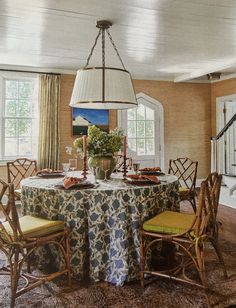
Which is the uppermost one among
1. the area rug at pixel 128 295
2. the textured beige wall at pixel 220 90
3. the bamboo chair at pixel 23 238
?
the textured beige wall at pixel 220 90

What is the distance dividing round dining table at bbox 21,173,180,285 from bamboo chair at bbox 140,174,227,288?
0.36 ft

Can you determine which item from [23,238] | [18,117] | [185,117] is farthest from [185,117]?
[23,238]

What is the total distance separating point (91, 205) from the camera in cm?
266

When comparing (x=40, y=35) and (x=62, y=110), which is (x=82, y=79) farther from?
(x=62, y=110)

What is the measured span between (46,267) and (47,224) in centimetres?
70

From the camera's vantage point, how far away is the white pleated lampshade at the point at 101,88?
10.3 ft

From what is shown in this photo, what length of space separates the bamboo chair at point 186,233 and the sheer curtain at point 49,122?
3.50 m

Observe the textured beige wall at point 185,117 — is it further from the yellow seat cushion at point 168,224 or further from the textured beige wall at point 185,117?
the yellow seat cushion at point 168,224

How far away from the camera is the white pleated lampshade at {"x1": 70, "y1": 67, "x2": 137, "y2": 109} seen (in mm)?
3148

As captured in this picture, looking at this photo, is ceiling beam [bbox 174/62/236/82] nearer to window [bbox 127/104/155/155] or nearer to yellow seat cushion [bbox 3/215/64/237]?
window [bbox 127/104/155/155]

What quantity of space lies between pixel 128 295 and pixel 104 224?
59 cm

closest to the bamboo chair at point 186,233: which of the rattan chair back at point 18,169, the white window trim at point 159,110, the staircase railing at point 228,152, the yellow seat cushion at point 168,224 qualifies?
the yellow seat cushion at point 168,224

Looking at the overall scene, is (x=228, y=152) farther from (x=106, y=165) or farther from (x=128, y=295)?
(x=128, y=295)

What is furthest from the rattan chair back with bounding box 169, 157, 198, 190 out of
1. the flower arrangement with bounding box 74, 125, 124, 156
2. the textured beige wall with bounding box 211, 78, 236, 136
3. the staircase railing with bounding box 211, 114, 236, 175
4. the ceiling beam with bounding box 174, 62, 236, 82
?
the ceiling beam with bounding box 174, 62, 236, 82
